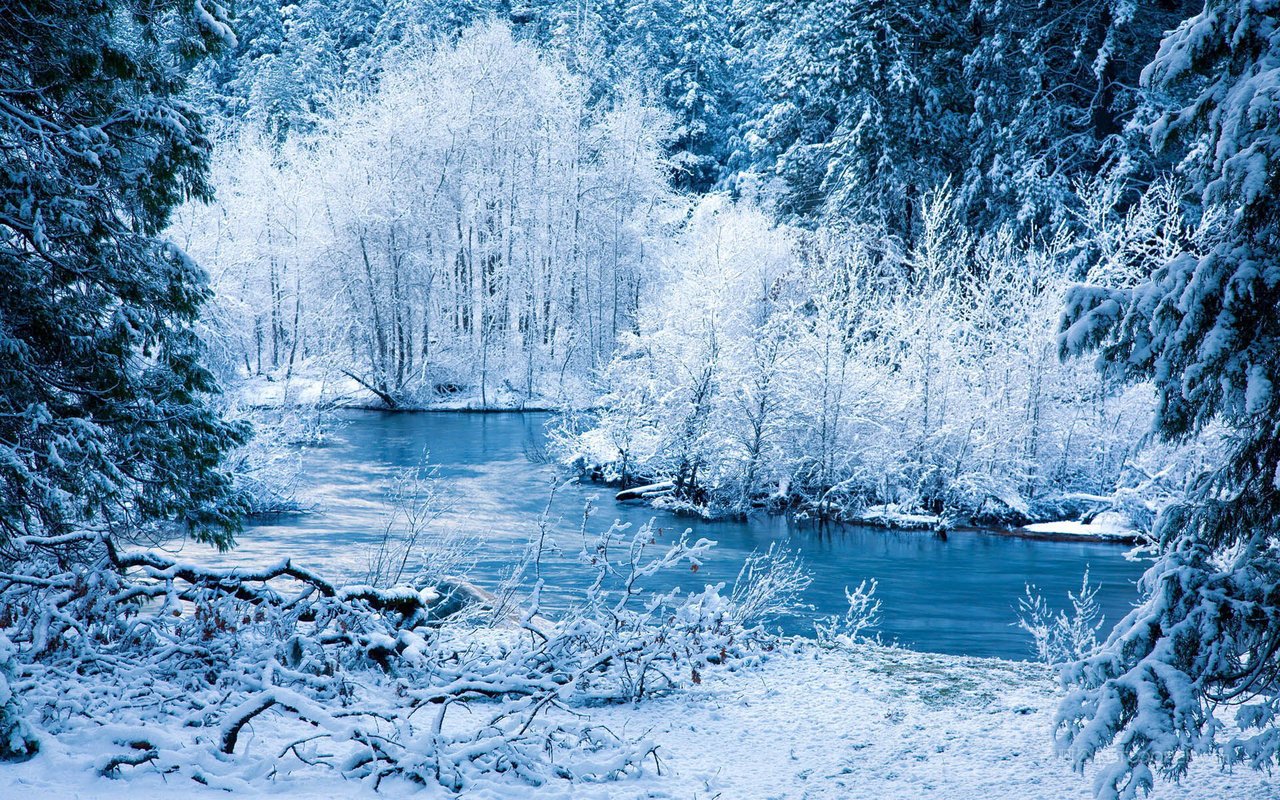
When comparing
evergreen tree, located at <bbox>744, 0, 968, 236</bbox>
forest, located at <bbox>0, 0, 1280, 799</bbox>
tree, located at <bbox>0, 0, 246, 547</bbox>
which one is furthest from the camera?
evergreen tree, located at <bbox>744, 0, 968, 236</bbox>

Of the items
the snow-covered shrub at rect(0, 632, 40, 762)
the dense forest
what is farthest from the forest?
the dense forest

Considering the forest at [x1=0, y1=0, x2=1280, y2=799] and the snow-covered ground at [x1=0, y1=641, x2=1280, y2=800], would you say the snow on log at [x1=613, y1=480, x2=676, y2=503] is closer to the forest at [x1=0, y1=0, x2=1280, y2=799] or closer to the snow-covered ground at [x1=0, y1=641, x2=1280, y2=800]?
the forest at [x1=0, y1=0, x2=1280, y2=799]

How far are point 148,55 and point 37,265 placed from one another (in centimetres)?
179

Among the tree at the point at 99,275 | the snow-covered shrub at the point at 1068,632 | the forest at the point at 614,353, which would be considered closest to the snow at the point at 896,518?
the forest at the point at 614,353

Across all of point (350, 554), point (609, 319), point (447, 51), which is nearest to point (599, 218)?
point (609, 319)

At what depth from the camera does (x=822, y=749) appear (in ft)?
20.4

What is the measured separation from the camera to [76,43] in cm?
655

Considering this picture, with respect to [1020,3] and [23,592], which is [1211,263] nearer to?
[23,592]

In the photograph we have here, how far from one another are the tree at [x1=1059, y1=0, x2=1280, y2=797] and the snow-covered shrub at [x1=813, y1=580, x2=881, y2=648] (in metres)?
4.48

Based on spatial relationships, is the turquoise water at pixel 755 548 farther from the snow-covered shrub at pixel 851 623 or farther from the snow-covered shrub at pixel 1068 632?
the snow-covered shrub at pixel 1068 632

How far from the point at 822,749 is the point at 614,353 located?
76.1ft

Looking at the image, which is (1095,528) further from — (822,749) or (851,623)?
(822,749)

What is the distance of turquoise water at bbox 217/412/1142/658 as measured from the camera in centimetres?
1272

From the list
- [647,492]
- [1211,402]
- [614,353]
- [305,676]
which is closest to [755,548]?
[647,492]
